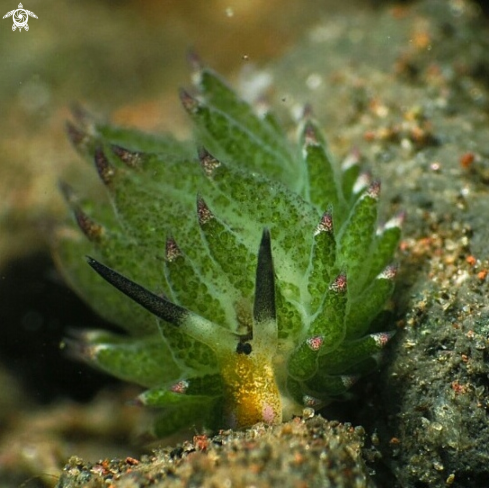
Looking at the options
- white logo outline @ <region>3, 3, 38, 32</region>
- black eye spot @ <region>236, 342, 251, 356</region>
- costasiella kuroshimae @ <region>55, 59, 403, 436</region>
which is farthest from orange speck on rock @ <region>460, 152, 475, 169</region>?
white logo outline @ <region>3, 3, 38, 32</region>

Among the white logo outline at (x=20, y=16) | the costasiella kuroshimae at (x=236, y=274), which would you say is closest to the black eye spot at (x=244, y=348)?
the costasiella kuroshimae at (x=236, y=274)

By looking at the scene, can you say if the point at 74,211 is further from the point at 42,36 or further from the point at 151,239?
the point at 42,36

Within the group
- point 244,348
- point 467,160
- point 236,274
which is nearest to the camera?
point 244,348

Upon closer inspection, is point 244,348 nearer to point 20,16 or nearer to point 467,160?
point 467,160

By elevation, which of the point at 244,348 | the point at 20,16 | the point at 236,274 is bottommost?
the point at 244,348

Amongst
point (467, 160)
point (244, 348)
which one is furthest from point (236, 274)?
point (467, 160)

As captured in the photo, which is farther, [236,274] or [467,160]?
[467,160]
